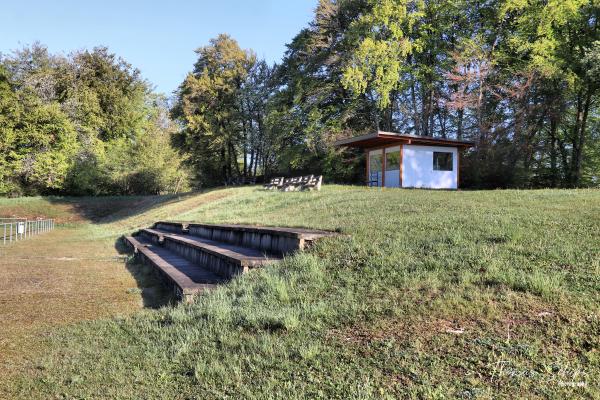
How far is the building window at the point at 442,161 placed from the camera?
19.1 meters

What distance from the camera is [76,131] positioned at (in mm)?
32375

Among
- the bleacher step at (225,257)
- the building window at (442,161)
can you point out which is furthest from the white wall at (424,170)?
the bleacher step at (225,257)

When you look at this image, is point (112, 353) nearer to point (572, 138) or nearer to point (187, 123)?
point (572, 138)

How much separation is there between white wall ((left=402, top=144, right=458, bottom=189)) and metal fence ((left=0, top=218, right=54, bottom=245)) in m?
15.7

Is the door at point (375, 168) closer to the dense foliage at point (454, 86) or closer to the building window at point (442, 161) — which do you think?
the building window at point (442, 161)

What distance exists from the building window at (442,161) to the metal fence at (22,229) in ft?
57.2

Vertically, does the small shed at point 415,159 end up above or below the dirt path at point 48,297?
above

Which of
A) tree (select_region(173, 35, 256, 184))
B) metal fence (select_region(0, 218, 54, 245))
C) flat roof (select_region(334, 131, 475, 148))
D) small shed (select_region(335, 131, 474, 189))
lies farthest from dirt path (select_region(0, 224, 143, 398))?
tree (select_region(173, 35, 256, 184))

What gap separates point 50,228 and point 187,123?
12002 millimetres

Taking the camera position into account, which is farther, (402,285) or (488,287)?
(402,285)

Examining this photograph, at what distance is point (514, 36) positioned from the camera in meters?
22.5

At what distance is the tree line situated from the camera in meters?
21.0

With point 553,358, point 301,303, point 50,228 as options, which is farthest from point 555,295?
point 50,228

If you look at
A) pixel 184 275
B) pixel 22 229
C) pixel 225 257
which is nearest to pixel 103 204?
pixel 22 229
